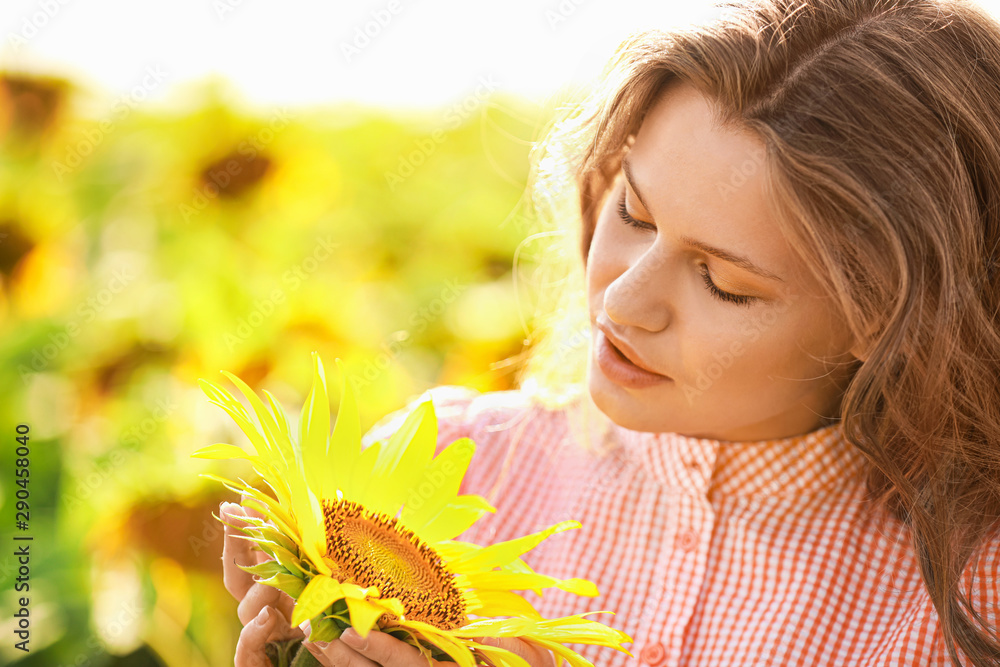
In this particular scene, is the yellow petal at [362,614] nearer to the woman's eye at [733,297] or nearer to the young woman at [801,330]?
the young woman at [801,330]

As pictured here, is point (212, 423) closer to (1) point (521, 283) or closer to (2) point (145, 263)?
(2) point (145, 263)

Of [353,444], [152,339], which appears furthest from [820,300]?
[152,339]

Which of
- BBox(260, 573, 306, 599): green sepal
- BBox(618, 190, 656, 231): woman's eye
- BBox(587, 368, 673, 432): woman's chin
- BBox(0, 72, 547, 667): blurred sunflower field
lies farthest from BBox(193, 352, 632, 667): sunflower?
BBox(0, 72, 547, 667): blurred sunflower field

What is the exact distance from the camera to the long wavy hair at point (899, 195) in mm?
776

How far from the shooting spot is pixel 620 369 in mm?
851

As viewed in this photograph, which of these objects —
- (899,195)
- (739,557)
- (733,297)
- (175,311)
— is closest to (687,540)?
(739,557)

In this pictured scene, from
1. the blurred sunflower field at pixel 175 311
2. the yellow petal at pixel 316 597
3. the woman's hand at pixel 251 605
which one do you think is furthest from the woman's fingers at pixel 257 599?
the blurred sunflower field at pixel 175 311

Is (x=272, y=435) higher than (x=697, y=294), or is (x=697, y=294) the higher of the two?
(x=697, y=294)

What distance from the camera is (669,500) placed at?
1029mm

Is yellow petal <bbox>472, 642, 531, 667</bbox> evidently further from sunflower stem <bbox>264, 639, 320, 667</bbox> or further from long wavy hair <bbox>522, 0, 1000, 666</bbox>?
long wavy hair <bbox>522, 0, 1000, 666</bbox>

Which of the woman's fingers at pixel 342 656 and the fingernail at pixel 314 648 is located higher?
the woman's fingers at pixel 342 656

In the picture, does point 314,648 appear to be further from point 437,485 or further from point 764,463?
point 764,463

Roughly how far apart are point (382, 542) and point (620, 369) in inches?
11.8

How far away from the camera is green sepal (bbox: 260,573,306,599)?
1.82 feet
